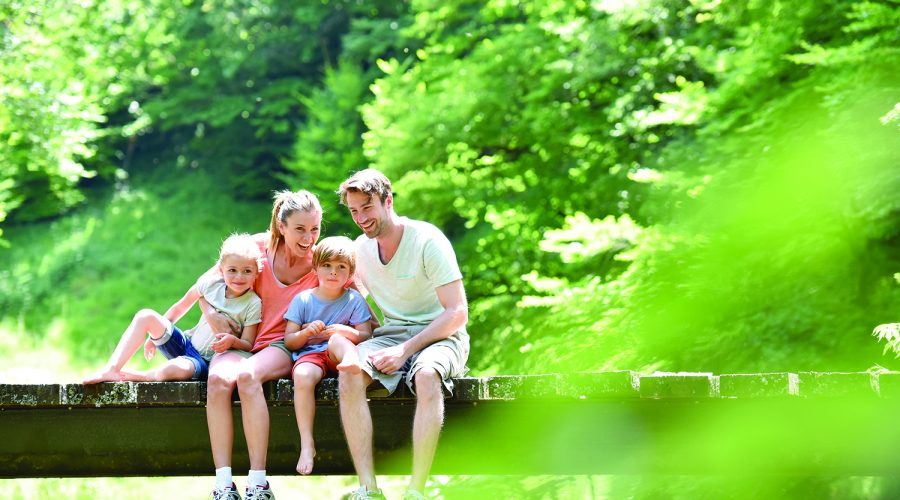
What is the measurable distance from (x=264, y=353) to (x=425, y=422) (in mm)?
867

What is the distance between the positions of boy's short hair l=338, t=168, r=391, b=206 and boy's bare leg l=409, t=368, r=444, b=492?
0.81m

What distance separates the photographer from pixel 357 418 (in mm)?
4469

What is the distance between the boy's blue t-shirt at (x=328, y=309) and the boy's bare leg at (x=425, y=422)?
26.3 inches

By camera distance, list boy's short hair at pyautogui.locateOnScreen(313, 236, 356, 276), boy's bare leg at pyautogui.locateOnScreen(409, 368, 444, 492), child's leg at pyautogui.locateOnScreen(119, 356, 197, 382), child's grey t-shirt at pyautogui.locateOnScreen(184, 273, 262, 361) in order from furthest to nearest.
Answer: child's grey t-shirt at pyautogui.locateOnScreen(184, 273, 262, 361)
boy's short hair at pyautogui.locateOnScreen(313, 236, 356, 276)
child's leg at pyautogui.locateOnScreen(119, 356, 197, 382)
boy's bare leg at pyautogui.locateOnScreen(409, 368, 444, 492)

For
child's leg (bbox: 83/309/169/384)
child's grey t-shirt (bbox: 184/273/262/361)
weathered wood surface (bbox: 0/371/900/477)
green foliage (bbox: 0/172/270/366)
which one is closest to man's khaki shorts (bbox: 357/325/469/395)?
weathered wood surface (bbox: 0/371/900/477)

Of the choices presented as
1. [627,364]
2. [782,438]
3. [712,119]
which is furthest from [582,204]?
[782,438]

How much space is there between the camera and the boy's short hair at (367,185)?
15.3 feet

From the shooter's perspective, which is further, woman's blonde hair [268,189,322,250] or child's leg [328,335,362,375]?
woman's blonde hair [268,189,322,250]

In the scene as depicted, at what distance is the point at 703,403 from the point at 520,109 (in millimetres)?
9112

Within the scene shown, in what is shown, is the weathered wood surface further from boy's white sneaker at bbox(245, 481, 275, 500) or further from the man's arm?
boy's white sneaker at bbox(245, 481, 275, 500)

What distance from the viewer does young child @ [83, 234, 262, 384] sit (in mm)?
4855

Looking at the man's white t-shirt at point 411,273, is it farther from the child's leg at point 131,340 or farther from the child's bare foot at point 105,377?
the child's bare foot at point 105,377

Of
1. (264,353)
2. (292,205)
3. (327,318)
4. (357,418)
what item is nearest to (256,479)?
(357,418)

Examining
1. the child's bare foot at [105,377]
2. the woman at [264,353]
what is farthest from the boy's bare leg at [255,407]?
the child's bare foot at [105,377]
